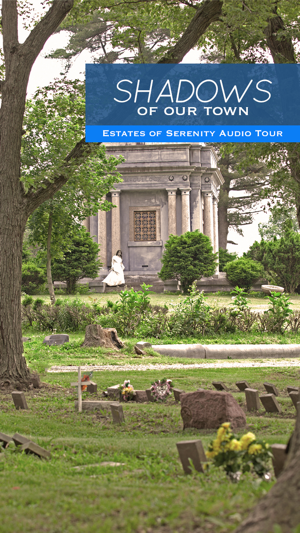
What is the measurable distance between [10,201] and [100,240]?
27149 millimetres

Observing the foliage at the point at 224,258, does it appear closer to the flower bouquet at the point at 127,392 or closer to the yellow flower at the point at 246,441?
the flower bouquet at the point at 127,392

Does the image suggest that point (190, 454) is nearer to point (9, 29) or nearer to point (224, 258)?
point (9, 29)

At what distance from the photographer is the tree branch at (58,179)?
881 cm

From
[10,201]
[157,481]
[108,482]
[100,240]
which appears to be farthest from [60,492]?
[100,240]

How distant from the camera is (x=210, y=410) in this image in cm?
548

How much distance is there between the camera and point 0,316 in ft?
27.2

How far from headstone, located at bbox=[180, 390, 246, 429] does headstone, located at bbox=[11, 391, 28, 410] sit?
2347 mm

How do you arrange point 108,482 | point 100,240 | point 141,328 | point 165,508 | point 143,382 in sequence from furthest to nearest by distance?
1. point 100,240
2. point 141,328
3. point 143,382
4. point 108,482
5. point 165,508

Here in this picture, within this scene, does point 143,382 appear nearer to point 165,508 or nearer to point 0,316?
point 0,316

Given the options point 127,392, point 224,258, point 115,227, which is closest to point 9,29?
point 127,392

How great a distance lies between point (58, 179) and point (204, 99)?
3984 mm

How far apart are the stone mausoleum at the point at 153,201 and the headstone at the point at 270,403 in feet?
91.6

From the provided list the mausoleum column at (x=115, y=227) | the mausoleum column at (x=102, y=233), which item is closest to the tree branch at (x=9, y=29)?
the mausoleum column at (x=115, y=227)

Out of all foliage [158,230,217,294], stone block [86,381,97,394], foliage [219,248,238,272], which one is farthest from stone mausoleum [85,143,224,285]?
stone block [86,381,97,394]
